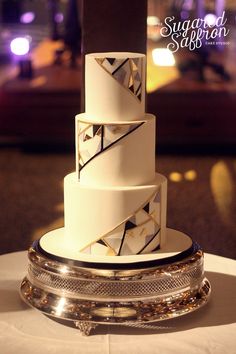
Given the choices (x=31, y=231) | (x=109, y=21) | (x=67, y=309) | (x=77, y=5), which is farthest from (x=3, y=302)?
(x=77, y=5)

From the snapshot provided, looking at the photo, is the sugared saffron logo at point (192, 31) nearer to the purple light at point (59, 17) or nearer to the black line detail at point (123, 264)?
the purple light at point (59, 17)

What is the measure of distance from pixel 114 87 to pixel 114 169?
17cm

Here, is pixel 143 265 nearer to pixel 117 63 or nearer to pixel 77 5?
pixel 117 63

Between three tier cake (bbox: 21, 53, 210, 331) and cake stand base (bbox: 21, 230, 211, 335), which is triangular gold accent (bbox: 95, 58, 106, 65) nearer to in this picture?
three tier cake (bbox: 21, 53, 210, 331)

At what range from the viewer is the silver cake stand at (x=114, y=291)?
1443 mm

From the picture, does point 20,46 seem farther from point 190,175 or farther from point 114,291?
point 114,291

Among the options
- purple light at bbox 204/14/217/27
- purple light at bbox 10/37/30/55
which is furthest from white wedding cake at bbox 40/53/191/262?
purple light at bbox 10/37/30/55

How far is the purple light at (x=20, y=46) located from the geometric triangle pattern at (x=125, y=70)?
4.47 metres

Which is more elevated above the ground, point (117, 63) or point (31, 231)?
point (117, 63)

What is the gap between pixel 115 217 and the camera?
1498 mm

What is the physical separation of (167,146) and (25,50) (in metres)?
1.38

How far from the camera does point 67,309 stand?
1.47m

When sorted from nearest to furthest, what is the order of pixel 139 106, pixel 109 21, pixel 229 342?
1. pixel 229 342
2. pixel 139 106
3. pixel 109 21

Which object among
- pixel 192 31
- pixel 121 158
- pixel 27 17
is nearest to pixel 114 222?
pixel 121 158
